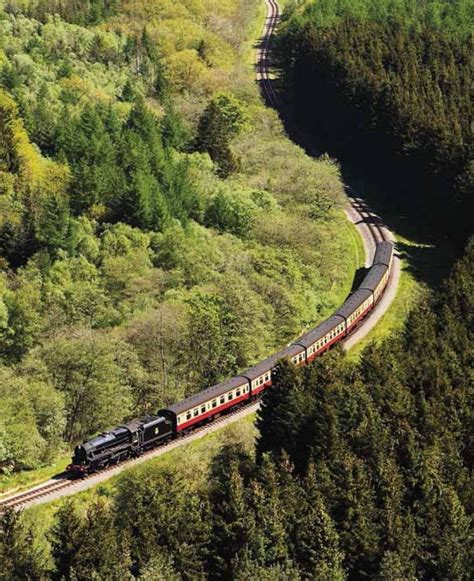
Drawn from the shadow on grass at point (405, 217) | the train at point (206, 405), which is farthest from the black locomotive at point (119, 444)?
the shadow on grass at point (405, 217)

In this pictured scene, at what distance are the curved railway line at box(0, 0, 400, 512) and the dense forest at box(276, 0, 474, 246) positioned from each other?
5.46 meters

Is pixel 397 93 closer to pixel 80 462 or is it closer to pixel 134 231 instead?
pixel 134 231

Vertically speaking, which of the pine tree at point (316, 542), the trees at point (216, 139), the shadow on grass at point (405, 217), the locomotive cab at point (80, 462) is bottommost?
the pine tree at point (316, 542)

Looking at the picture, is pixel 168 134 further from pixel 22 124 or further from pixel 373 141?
pixel 373 141

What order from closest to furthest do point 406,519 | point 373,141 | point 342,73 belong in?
point 406,519
point 373,141
point 342,73

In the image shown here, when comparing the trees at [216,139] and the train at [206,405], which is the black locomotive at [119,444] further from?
the trees at [216,139]

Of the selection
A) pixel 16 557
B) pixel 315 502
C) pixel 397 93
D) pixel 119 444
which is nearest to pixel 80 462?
pixel 119 444

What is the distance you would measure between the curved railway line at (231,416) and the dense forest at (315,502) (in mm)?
2284

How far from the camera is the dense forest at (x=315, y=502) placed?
39.3m

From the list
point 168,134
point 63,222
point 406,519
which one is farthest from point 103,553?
point 168,134

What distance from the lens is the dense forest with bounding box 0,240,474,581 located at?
39.3 metres

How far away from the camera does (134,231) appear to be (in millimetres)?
86250

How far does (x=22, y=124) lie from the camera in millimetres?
95312

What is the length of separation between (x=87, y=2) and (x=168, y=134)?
49.3 m
